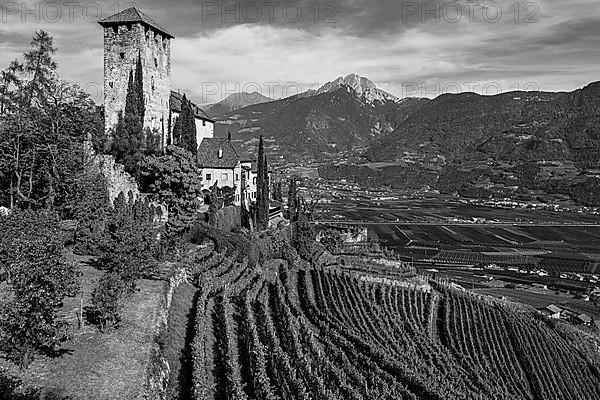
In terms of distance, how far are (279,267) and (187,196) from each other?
31.1 feet

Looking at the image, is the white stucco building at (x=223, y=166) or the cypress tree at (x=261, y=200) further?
the cypress tree at (x=261, y=200)

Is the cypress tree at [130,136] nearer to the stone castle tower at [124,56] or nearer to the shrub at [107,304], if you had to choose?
the stone castle tower at [124,56]

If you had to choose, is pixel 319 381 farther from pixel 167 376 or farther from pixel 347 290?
pixel 347 290

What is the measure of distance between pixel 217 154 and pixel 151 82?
28.8 ft

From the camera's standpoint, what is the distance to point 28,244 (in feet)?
51.4

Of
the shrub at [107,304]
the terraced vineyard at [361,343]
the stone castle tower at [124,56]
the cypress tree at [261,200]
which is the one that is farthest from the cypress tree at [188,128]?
the shrub at [107,304]

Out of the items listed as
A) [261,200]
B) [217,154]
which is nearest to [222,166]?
[217,154]

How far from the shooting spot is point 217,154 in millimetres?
48219

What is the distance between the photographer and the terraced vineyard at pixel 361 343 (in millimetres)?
19281

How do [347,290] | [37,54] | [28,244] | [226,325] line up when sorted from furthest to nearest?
[347,290] → [37,54] → [226,325] → [28,244]

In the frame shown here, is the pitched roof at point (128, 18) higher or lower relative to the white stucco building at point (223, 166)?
higher

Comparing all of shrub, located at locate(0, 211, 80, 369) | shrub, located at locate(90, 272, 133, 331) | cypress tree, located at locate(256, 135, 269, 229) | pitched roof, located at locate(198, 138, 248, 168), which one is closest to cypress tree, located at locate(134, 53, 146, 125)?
pitched roof, located at locate(198, 138, 248, 168)

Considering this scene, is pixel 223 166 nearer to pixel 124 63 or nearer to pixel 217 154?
pixel 217 154

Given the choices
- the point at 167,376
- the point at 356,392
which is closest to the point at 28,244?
the point at 167,376
